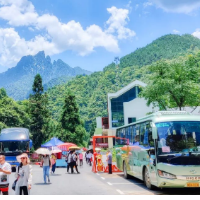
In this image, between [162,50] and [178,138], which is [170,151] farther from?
[162,50]

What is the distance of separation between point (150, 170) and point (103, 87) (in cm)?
10749

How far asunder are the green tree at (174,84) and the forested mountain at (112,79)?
7515cm

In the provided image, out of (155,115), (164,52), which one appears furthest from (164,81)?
(164,52)

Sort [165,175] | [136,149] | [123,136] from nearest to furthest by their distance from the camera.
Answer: [165,175]
[136,149]
[123,136]

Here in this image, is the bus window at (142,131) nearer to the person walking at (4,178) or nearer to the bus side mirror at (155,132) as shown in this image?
the bus side mirror at (155,132)

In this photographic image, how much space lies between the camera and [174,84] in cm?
2373

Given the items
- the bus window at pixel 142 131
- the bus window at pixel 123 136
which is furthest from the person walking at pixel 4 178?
the bus window at pixel 123 136

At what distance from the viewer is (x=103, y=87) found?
119250mm

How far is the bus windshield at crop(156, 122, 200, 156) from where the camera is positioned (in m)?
11.2

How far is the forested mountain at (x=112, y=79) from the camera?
377 feet

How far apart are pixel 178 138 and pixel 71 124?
53.8m

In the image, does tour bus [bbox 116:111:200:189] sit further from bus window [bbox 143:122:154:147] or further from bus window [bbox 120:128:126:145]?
bus window [bbox 120:128:126:145]

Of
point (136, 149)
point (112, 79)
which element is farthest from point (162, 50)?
point (136, 149)

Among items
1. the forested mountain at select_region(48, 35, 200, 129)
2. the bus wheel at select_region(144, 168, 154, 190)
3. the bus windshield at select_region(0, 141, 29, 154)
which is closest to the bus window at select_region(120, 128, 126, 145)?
the bus wheel at select_region(144, 168, 154, 190)
